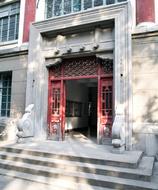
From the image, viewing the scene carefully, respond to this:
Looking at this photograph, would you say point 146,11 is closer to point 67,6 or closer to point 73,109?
point 67,6

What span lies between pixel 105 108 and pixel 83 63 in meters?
1.91

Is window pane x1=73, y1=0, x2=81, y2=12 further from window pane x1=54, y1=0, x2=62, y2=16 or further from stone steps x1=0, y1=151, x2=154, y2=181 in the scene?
stone steps x1=0, y1=151, x2=154, y2=181

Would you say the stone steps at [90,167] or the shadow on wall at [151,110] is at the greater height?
the shadow on wall at [151,110]

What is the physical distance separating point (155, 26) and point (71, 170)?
4949 millimetres

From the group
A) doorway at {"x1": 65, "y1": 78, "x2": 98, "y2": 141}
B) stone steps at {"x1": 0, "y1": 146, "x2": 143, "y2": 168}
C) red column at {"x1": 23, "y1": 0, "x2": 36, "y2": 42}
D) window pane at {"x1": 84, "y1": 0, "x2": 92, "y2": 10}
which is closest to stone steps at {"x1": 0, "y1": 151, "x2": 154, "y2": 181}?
stone steps at {"x1": 0, "y1": 146, "x2": 143, "y2": 168}

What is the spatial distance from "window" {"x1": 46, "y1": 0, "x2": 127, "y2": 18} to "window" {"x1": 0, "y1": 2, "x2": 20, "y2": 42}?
1748 millimetres

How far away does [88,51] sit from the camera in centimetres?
767

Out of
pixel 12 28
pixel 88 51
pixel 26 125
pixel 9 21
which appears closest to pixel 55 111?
pixel 26 125

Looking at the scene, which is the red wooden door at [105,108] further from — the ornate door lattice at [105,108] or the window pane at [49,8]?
the window pane at [49,8]

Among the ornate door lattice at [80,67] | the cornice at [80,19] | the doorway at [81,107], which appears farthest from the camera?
the doorway at [81,107]

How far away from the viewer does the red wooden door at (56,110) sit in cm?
824

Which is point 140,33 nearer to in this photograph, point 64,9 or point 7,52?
point 64,9

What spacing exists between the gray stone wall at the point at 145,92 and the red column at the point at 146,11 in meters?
0.61

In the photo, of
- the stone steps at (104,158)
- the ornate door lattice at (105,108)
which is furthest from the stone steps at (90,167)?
the ornate door lattice at (105,108)
